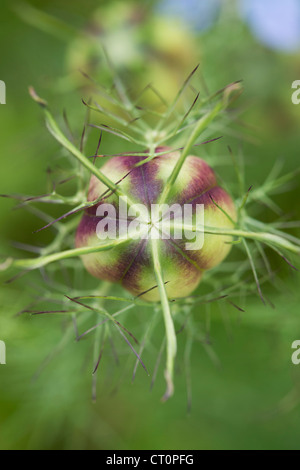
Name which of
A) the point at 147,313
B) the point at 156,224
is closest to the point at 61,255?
the point at 156,224

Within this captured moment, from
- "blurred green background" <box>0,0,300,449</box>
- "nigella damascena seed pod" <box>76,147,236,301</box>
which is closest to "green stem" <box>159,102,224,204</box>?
"nigella damascena seed pod" <box>76,147,236,301</box>

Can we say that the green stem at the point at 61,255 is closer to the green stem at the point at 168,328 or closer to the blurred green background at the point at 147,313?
the green stem at the point at 168,328

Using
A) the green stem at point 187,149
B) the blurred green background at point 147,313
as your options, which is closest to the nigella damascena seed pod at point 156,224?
the green stem at point 187,149

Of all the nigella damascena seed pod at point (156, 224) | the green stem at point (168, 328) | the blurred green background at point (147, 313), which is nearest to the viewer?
the green stem at point (168, 328)

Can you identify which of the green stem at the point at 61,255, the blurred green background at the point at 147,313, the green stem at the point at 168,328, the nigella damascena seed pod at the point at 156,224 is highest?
the blurred green background at the point at 147,313

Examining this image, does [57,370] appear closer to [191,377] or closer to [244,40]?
[191,377]

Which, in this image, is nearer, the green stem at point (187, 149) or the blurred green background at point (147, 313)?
the green stem at point (187, 149)
